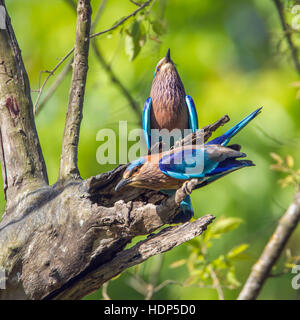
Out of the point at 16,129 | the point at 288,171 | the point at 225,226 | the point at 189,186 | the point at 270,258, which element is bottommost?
the point at 270,258

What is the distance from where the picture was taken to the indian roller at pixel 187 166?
114 inches

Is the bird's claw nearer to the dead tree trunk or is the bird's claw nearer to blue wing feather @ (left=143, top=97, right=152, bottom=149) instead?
the dead tree trunk

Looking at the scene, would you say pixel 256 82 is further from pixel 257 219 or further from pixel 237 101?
pixel 257 219

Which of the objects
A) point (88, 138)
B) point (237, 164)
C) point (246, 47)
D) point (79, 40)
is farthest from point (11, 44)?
point (246, 47)

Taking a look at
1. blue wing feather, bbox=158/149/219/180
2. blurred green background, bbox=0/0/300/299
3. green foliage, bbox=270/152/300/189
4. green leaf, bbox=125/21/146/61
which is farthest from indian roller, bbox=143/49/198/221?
blurred green background, bbox=0/0/300/299

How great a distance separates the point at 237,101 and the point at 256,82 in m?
0.68

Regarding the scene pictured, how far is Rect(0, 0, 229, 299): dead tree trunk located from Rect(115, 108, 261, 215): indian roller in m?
0.10

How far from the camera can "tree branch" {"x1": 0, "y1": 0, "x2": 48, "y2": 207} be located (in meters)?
3.54

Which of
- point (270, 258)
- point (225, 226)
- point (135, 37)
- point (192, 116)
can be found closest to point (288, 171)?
point (225, 226)

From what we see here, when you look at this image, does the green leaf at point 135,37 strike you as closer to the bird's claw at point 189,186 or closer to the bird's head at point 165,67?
the bird's head at point 165,67

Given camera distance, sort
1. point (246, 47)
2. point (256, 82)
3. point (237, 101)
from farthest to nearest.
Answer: point (246, 47) → point (256, 82) → point (237, 101)

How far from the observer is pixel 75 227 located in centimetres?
315

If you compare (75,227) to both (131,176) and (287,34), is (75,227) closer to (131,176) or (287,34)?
(131,176)
